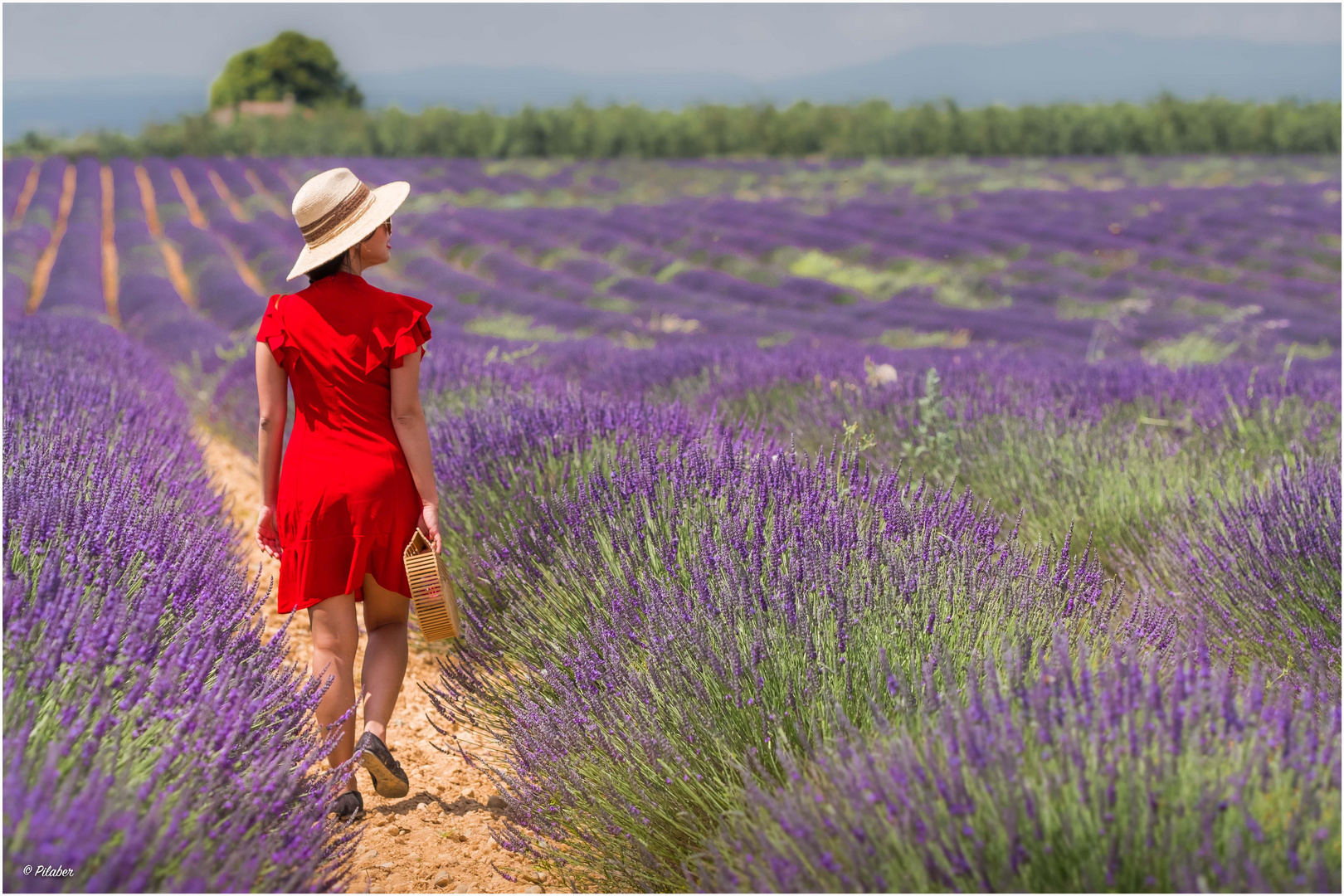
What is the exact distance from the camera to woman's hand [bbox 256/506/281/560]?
2451 mm

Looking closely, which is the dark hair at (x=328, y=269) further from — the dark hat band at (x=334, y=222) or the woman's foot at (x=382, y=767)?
the woman's foot at (x=382, y=767)

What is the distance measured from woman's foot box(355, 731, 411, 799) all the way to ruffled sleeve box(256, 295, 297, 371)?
2.79ft

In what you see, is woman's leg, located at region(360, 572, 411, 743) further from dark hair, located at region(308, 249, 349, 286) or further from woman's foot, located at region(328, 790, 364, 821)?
dark hair, located at region(308, 249, 349, 286)

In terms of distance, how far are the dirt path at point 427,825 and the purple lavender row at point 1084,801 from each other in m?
0.87

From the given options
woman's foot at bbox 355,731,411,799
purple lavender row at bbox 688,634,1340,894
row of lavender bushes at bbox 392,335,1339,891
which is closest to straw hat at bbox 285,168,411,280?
row of lavender bushes at bbox 392,335,1339,891

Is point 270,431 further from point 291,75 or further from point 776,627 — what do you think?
point 291,75

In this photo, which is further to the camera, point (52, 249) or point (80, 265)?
point (52, 249)

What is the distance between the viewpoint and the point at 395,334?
2303 millimetres

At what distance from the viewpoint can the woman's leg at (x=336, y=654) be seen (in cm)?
232

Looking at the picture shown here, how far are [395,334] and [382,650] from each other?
2.44 ft

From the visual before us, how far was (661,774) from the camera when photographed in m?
1.97

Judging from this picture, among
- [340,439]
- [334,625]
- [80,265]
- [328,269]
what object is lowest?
[334,625]

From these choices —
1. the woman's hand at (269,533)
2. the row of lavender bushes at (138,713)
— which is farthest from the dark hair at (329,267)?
the row of lavender bushes at (138,713)

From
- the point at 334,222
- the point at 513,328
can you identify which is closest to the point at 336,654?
the point at 334,222
